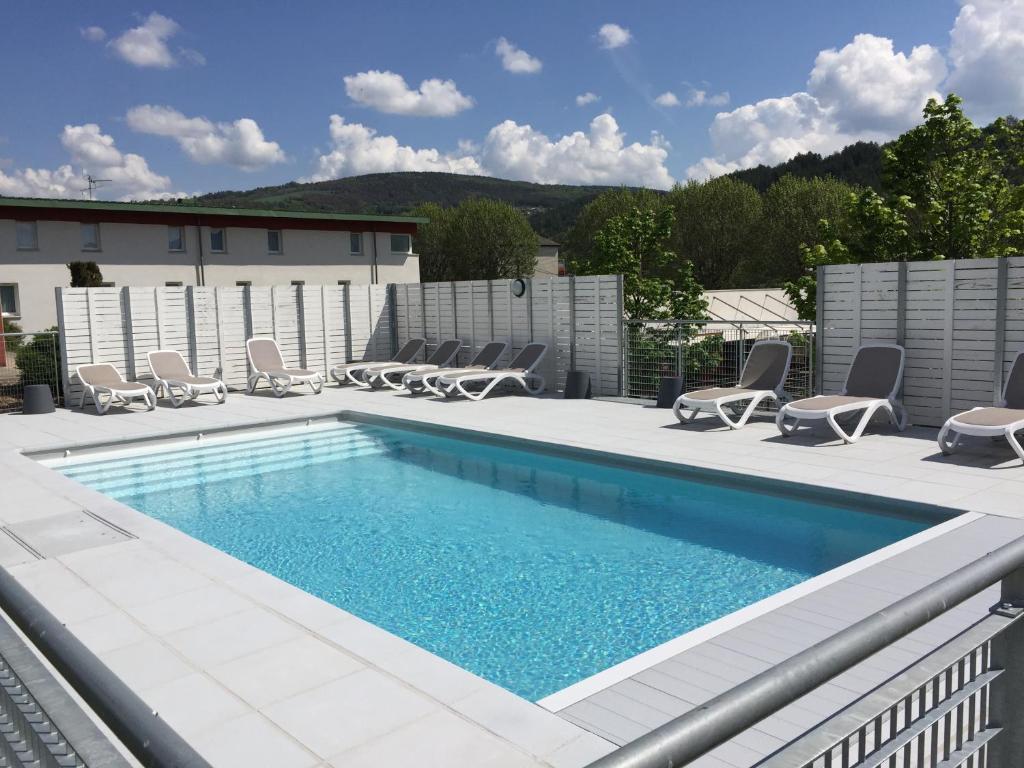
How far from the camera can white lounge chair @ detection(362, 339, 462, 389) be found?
16156 millimetres

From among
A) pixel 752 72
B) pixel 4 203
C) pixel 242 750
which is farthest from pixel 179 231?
pixel 242 750

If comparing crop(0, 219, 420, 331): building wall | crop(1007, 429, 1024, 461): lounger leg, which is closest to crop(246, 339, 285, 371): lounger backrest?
crop(1007, 429, 1024, 461): lounger leg

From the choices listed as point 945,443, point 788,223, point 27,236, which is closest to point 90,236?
point 27,236

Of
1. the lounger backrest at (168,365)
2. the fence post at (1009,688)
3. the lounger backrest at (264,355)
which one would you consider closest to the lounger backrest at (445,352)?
the lounger backrest at (264,355)

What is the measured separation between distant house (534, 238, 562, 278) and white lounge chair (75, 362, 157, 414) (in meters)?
47.7

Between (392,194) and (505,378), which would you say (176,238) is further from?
(392,194)

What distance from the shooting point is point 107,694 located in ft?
4.18

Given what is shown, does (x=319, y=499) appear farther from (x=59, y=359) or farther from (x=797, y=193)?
(x=797, y=193)

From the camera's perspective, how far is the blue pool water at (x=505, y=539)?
18.1 feet

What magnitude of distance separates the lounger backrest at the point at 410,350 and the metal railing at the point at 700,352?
5.02 metres

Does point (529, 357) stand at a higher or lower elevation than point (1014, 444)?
higher

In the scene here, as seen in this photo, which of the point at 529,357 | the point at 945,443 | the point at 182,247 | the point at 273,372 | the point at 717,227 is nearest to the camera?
the point at 945,443

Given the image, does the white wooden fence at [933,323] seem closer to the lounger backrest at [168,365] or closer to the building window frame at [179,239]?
the lounger backrest at [168,365]

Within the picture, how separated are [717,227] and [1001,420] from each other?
44.1m
